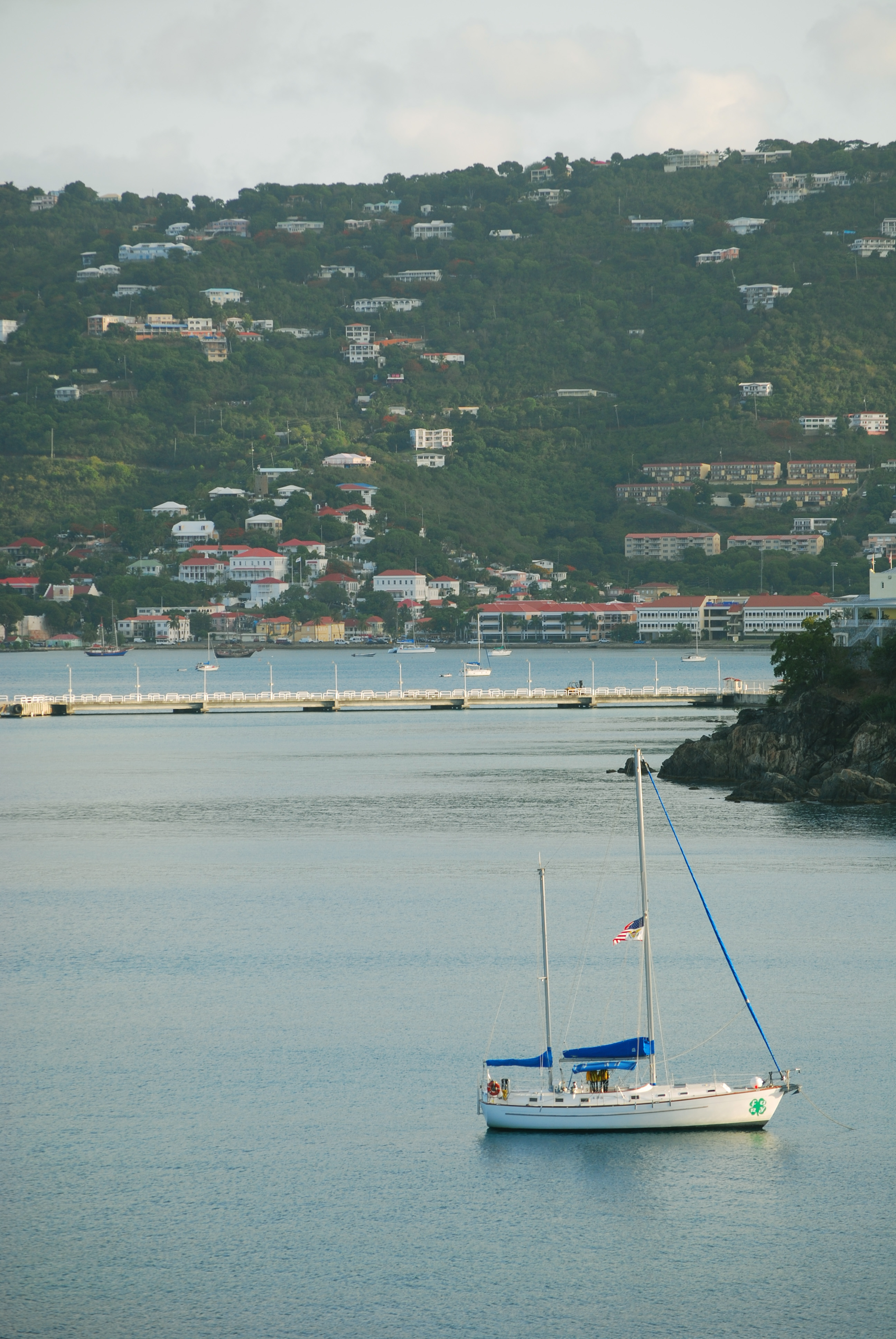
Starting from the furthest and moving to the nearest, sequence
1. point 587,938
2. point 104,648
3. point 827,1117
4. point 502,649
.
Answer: point 104,648 → point 502,649 → point 587,938 → point 827,1117

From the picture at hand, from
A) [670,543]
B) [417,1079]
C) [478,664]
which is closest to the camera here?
[417,1079]

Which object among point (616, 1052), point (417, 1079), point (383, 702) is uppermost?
point (383, 702)

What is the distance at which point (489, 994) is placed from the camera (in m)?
29.0

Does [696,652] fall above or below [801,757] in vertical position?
above

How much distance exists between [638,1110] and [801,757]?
3528 cm

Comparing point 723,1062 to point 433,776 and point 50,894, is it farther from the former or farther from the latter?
point 433,776

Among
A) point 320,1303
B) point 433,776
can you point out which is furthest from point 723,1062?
point 433,776

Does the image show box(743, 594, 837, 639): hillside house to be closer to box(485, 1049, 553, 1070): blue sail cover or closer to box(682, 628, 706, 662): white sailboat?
box(682, 628, 706, 662): white sailboat

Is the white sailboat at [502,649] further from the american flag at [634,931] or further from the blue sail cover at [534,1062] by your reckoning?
the blue sail cover at [534,1062]

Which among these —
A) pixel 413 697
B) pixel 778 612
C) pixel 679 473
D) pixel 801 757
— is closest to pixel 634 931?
pixel 801 757

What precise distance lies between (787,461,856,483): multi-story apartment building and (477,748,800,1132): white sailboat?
589 feet

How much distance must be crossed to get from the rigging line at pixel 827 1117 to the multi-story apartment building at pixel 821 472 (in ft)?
584

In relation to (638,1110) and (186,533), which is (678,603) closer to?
(186,533)

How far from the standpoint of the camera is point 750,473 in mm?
197500
